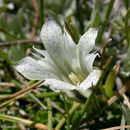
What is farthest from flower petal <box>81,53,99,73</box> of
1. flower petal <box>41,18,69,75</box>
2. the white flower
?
flower petal <box>41,18,69,75</box>

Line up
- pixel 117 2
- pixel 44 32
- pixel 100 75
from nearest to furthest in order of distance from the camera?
pixel 100 75
pixel 44 32
pixel 117 2

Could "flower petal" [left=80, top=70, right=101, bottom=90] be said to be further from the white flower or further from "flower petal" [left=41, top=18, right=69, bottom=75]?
"flower petal" [left=41, top=18, right=69, bottom=75]

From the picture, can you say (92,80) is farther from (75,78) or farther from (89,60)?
(75,78)

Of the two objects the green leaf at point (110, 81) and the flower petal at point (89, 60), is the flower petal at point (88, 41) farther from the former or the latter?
the green leaf at point (110, 81)

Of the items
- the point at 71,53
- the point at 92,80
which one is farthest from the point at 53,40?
the point at 92,80

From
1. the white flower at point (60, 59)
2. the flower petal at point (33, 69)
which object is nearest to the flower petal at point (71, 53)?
the white flower at point (60, 59)

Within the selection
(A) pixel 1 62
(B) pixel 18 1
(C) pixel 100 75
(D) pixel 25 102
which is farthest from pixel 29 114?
(B) pixel 18 1

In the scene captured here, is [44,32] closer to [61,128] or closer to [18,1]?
[61,128]
